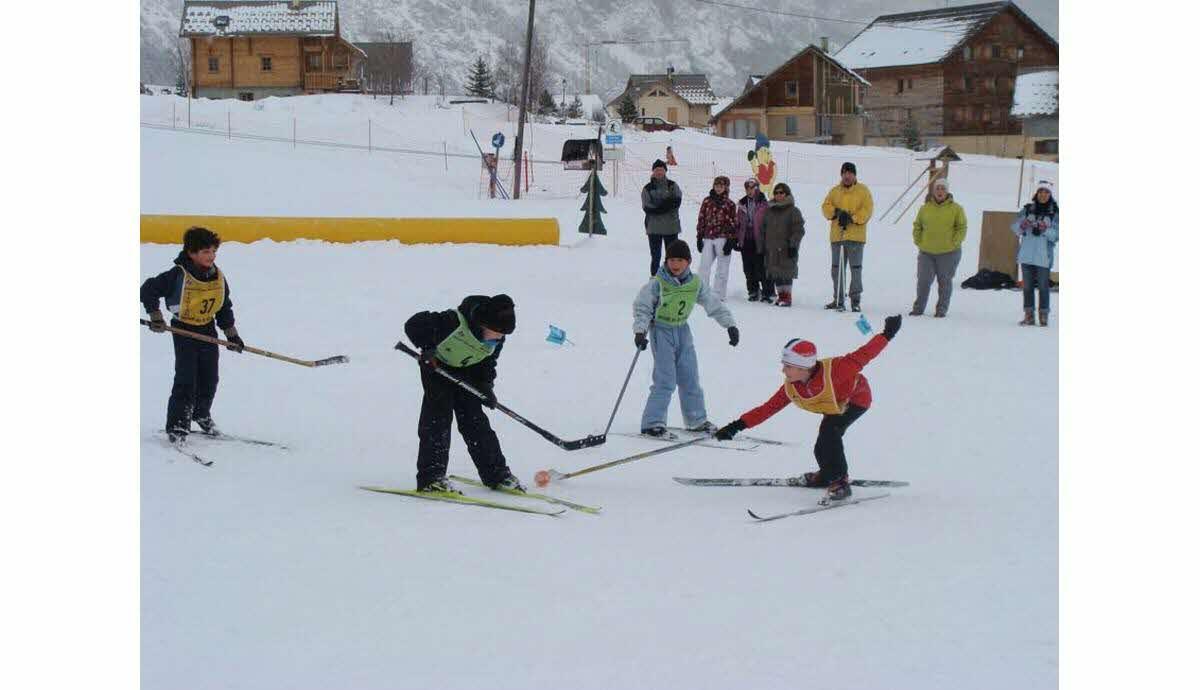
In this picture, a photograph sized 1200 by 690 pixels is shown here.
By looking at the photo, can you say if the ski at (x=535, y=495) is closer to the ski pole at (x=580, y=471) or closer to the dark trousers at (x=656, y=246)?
the ski pole at (x=580, y=471)

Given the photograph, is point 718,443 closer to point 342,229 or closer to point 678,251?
point 678,251

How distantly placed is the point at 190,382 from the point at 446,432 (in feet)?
5.12

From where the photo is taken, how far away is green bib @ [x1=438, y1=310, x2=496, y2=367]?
5.45 metres

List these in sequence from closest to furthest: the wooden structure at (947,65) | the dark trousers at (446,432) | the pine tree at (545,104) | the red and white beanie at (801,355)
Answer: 1. the red and white beanie at (801,355)
2. the dark trousers at (446,432)
3. the wooden structure at (947,65)
4. the pine tree at (545,104)

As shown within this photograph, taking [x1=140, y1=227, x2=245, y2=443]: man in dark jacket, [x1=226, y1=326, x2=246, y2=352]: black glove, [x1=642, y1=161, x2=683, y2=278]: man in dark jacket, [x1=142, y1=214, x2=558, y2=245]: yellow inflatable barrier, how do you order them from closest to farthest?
[x1=140, y1=227, x2=245, y2=443]: man in dark jacket → [x1=226, y1=326, x2=246, y2=352]: black glove → [x1=642, y1=161, x2=683, y2=278]: man in dark jacket → [x1=142, y1=214, x2=558, y2=245]: yellow inflatable barrier

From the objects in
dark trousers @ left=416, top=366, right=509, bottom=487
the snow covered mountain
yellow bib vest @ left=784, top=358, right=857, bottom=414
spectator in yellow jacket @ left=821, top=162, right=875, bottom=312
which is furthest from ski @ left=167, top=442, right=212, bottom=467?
the snow covered mountain

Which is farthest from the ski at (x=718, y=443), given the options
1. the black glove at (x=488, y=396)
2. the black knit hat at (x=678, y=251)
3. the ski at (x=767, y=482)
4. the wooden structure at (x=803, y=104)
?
the wooden structure at (x=803, y=104)

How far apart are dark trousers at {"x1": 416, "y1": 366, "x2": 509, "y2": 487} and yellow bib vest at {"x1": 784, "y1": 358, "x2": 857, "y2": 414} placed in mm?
1354

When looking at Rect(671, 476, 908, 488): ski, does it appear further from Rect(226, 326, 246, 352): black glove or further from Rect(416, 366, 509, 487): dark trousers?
Rect(226, 326, 246, 352): black glove

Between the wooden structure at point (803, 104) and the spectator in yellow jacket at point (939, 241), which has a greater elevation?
the wooden structure at point (803, 104)

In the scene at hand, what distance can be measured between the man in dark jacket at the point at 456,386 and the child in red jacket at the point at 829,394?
1063mm

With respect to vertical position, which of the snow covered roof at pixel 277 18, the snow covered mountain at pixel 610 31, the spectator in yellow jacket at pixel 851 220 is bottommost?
the spectator in yellow jacket at pixel 851 220

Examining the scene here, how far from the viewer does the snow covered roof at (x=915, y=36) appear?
48.3 ft

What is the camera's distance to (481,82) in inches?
1617
